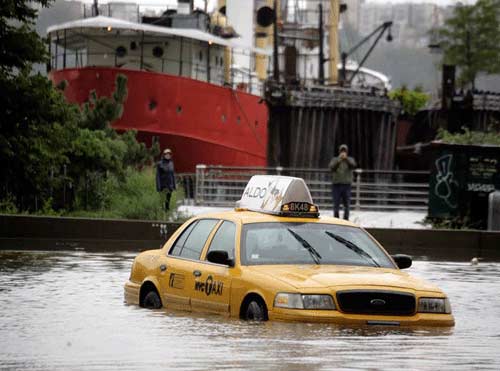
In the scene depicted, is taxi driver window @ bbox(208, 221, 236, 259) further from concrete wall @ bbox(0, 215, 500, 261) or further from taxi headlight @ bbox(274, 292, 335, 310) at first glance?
concrete wall @ bbox(0, 215, 500, 261)

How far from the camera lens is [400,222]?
3844 centimetres

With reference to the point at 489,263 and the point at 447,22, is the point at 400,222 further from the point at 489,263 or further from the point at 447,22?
the point at 447,22

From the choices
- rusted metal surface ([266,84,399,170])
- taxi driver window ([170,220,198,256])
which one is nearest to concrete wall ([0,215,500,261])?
taxi driver window ([170,220,198,256])

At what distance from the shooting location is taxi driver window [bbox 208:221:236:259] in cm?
1372

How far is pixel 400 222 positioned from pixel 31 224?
12.2 meters

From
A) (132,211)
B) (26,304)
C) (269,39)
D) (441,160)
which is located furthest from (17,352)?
(269,39)

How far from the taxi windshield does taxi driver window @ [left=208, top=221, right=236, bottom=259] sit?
135 mm

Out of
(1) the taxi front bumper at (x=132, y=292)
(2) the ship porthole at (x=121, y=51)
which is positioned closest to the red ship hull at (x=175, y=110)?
(2) the ship porthole at (x=121, y=51)

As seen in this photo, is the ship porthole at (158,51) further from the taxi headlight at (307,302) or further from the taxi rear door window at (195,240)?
the taxi headlight at (307,302)

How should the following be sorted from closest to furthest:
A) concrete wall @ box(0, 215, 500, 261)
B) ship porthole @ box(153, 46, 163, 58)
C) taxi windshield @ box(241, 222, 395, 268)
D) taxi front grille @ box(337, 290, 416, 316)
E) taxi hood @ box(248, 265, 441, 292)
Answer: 1. taxi front grille @ box(337, 290, 416, 316)
2. taxi hood @ box(248, 265, 441, 292)
3. taxi windshield @ box(241, 222, 395, 268)
4. concrete wall @ box(0, 215, 500, 261)
5. ship porthole @ box(153, 46, 163, 58)

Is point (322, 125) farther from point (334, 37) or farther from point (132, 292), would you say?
point (132, 292)

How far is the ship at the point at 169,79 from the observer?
2430 inches

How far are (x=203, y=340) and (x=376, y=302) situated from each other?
180cm

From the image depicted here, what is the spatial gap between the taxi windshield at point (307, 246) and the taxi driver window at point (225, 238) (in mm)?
135
